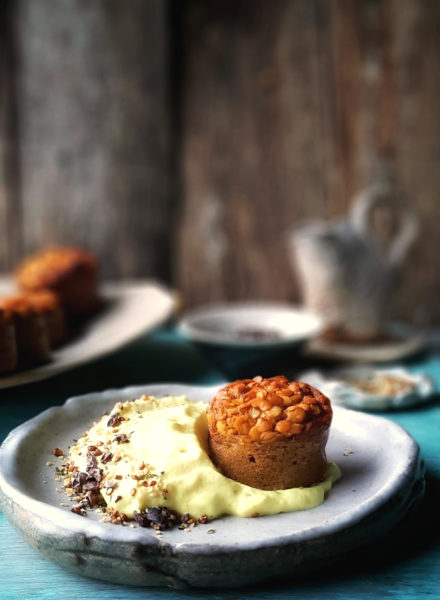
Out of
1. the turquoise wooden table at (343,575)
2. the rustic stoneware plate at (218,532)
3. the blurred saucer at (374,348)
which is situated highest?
the rustic stoneware plate at (218,532)

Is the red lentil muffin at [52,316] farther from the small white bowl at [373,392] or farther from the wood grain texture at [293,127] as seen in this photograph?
the wood grain texture at [293,127]

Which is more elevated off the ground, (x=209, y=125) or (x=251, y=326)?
(x=209, y=125)

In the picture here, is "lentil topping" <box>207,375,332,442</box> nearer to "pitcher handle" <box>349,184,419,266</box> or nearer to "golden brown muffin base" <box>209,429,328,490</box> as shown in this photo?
"golden brown muffin base" <box>209,429,328,490</box>

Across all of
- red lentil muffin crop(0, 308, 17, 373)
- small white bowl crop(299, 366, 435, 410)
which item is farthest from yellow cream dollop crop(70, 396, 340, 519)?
small white bowl crop(299, 366, 435, 410)

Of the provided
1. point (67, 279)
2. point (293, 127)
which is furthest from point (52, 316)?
point (293, 127)

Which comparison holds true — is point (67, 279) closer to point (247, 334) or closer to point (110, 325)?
point (110, 325)

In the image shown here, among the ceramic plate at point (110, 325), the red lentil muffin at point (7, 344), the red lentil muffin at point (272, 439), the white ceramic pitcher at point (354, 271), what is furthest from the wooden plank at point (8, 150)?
the red lentil muffin at point (272, 439)

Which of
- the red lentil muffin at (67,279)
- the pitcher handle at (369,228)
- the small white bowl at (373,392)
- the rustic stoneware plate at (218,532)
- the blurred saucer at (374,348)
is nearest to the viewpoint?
the rustic stoneware plate at (218,532)
